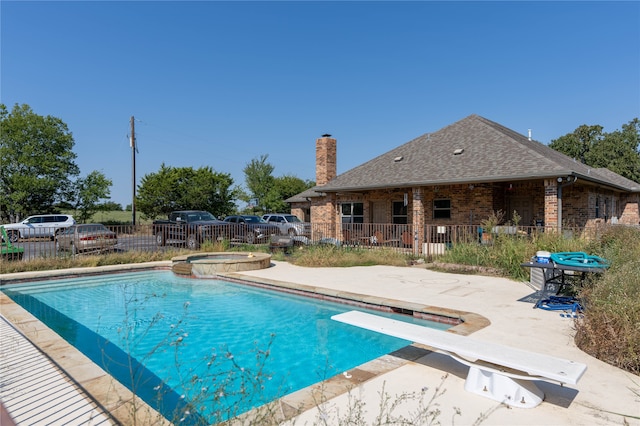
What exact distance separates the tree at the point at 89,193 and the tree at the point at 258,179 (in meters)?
14.4

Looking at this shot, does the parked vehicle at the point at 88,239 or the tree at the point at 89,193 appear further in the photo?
the tree at the point at 89,193

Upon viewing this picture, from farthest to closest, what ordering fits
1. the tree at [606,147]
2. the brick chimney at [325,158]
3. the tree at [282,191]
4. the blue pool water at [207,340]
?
the tree at [606,147] < the tree at [282,191] < the brick chimney at [325,158] < the blue pool water at [207,340]

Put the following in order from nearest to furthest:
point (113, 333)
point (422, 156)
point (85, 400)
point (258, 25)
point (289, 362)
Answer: point (85, 400) → point (289, 362) → point (113, 333) → point (258, 25) → point (422, 156)

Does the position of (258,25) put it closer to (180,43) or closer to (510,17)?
(180,43)

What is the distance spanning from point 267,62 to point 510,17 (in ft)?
37.7

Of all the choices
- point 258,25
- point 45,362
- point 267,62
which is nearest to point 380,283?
point 45,362

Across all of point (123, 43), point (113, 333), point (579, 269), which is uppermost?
point (123, 43)

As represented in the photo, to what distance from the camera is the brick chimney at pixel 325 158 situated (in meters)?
20.8

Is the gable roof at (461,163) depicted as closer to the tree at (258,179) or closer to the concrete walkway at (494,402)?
the concrete walkway at (494,402)

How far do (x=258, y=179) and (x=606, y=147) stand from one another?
40.4m

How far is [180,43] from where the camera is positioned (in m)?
16.2

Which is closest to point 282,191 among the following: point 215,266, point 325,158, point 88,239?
point 325,158

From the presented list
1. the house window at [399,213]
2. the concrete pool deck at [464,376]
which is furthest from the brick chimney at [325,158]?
the concrete pool deck at [464,376]

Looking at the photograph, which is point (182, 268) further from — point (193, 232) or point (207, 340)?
point (207, 340)
